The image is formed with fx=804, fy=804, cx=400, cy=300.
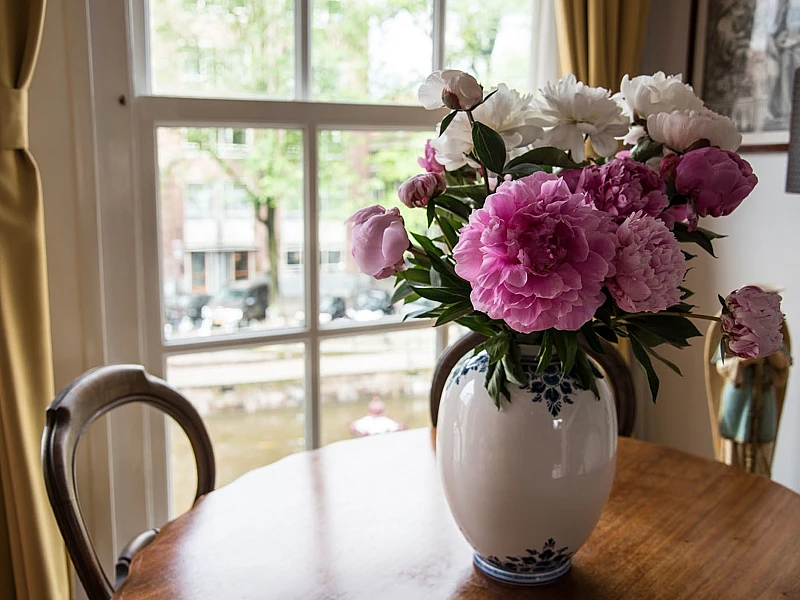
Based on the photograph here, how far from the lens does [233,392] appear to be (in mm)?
1950

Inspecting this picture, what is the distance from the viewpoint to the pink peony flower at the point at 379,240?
0.92 m

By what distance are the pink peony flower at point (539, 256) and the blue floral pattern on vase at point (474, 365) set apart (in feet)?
0.70

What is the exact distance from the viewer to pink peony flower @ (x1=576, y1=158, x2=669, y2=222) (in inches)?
34.8

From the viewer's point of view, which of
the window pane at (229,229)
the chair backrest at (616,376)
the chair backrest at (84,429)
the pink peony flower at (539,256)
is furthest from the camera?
the window pane at (229,229)

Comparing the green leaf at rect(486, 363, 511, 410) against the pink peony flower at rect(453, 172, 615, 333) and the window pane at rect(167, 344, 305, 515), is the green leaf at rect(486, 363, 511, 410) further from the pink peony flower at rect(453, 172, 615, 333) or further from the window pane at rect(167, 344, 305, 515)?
the window pane at rect(167, 344, 305, 515)

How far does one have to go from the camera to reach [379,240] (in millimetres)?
932

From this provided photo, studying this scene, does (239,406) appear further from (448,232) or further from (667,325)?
(667,325)

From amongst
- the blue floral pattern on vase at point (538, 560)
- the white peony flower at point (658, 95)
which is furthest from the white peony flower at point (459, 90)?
the blue floral pattern on vase at point (538, 560)

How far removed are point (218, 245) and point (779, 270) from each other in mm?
1423

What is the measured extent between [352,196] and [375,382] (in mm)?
502

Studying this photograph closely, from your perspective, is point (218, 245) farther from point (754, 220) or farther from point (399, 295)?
point (754, 220)

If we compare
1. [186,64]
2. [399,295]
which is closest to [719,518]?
[399,295]

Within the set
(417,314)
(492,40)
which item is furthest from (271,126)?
(417,314)

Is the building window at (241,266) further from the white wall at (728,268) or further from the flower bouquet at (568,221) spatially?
the white wall at (728,268)
